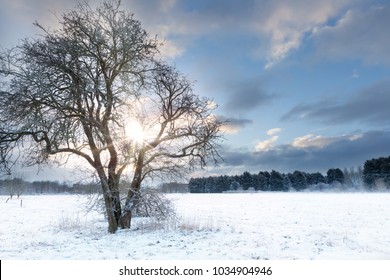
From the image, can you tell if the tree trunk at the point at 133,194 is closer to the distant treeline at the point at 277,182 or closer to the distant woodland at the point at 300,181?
the distant woodland at the point at 300,181

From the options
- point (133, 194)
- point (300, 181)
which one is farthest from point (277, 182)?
point (133, 194)

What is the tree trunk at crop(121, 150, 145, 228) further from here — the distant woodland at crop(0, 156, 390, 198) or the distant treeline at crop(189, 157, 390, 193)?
the distant treeline at crop(189, 157, 390, 193)

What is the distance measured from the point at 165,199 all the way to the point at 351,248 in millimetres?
9680

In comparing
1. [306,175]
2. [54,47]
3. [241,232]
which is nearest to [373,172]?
[306,175]

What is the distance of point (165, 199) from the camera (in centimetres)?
1967

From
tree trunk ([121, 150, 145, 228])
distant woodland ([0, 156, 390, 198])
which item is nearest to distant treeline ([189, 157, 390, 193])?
distant woodland ([0, 156, 390, 198])

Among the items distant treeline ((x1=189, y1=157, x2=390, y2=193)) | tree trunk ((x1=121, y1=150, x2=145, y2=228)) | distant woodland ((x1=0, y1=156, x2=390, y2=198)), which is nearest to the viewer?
tree trunk ((x1=121, y1=150, x2=145, y2=228))

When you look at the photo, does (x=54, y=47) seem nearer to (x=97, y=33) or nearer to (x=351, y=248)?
(x=97, y=33)

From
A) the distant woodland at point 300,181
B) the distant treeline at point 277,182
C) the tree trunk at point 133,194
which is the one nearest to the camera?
the tree trunk at point 133,194

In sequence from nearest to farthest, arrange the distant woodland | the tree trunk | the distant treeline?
the tree trunk, the distant woodland, the distant treeline

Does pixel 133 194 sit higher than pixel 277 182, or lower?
lower

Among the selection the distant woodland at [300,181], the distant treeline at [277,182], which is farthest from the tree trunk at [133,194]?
the distant treeline at [277,182]

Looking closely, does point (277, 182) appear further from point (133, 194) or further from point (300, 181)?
point (133, 194)

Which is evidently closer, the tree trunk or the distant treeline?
the tree trunk
